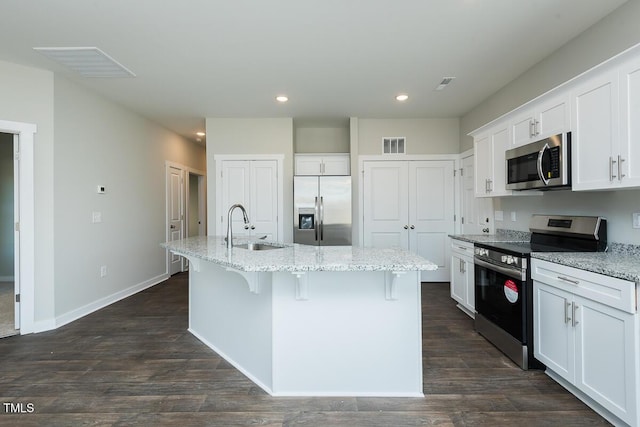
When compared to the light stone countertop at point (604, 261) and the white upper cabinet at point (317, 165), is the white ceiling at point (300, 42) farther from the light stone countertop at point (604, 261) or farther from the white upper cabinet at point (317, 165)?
the light stone countertop at point (604, 261)

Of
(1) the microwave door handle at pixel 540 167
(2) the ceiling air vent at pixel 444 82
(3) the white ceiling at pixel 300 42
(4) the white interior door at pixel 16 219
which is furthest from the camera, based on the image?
(2) the ceiling air vent at pixel 444 82

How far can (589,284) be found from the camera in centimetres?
184

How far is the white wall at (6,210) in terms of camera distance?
5.18 m

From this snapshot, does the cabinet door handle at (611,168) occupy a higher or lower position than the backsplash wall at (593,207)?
higher

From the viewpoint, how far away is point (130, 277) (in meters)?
4.56

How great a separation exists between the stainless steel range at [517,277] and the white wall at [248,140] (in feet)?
9.71

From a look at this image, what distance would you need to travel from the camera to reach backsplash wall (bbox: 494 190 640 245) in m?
2.20

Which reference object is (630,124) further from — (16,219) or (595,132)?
(16,219)

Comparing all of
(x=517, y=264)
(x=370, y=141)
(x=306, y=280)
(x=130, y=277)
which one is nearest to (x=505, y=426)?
(x=517, y=264)

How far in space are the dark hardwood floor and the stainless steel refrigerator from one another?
1.98 meters

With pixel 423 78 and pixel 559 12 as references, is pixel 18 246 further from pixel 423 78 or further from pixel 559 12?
pixel 559 12

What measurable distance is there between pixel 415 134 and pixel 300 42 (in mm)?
2900

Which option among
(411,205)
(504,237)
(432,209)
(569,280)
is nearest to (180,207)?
(411,205)

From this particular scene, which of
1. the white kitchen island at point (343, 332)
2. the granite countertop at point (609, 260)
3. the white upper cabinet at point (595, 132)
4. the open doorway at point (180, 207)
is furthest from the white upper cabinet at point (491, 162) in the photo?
the open doorway at point (180, 207)
